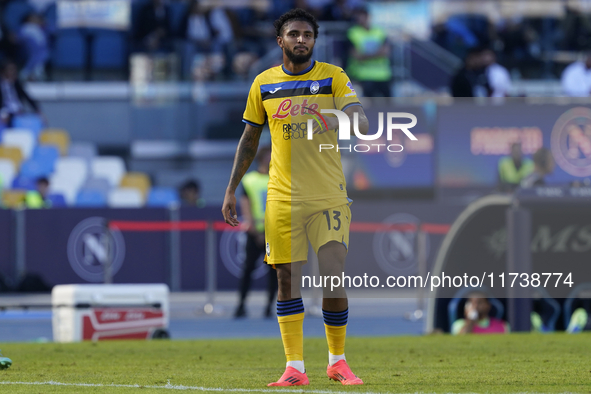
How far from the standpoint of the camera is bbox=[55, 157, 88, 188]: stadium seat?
18.0 metres

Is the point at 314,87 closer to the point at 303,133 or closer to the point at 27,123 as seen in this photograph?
the point at 303,133

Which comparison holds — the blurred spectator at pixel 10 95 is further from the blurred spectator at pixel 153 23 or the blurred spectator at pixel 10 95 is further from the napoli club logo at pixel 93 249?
the napoli club logo at pixel 93 249

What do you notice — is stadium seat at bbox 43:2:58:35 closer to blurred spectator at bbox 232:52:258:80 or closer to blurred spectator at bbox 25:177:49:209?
blurred spectator at bbox 232:52:258:80

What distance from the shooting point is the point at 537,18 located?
21.7 metres

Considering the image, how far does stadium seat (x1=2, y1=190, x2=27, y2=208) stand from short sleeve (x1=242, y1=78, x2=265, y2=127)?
1177cm

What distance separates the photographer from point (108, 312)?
964 centimetres

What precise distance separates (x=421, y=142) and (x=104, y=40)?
25.4 ft

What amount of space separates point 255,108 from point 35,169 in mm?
13106

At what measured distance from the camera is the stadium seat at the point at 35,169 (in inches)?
697

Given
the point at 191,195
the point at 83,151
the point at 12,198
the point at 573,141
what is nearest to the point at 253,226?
the point at 191,195

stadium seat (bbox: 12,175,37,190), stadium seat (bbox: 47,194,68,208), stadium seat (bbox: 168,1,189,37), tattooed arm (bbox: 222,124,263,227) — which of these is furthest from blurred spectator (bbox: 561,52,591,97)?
tattooed arm (bbox: 222,124,263,227)

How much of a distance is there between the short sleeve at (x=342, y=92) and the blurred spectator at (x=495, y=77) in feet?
42.3

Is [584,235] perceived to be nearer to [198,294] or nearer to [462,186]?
[462,186]

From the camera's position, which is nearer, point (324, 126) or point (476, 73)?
point (324, 126)
